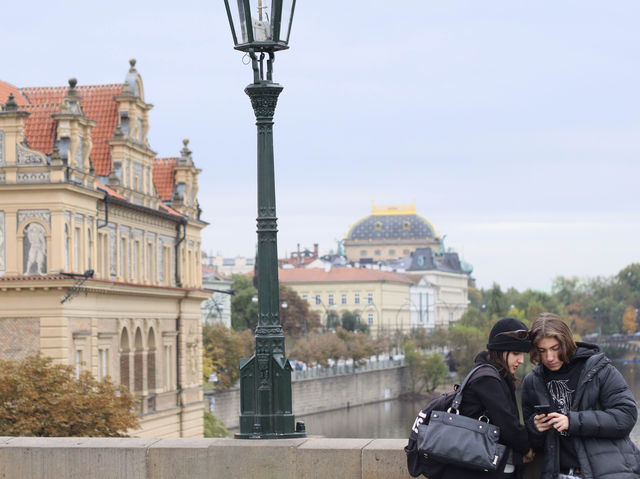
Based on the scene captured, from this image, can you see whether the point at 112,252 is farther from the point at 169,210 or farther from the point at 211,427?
the point at 211,427

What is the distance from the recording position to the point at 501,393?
10.4m

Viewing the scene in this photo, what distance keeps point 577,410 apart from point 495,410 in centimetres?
59

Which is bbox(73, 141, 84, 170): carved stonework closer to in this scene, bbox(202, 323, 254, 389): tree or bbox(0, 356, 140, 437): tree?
bbox(0, 356, 140, 437): tree

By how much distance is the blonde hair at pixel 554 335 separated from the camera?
34.0 ft

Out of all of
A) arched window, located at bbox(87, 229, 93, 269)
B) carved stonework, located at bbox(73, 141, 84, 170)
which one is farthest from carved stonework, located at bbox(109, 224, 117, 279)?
carved stonework, located at bbox(73, 141, 84, 170)

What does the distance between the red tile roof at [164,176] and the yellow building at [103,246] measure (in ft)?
0.16

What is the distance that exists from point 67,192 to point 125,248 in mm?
9115

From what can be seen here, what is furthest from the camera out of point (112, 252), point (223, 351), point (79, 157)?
point (223, 351)

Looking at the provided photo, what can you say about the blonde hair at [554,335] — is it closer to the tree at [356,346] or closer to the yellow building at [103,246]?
the yellow building at [103,246]

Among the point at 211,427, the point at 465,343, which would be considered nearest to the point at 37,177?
the point at 211,427

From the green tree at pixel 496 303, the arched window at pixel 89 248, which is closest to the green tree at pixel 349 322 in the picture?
the green tree at pixel 496 303

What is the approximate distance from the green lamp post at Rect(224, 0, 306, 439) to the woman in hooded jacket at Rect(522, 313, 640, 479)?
14.7 feet

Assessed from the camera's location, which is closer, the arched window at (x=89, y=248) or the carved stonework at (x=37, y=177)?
the carved stonework at (x=37, y=177)

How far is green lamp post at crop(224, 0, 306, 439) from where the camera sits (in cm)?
1468
